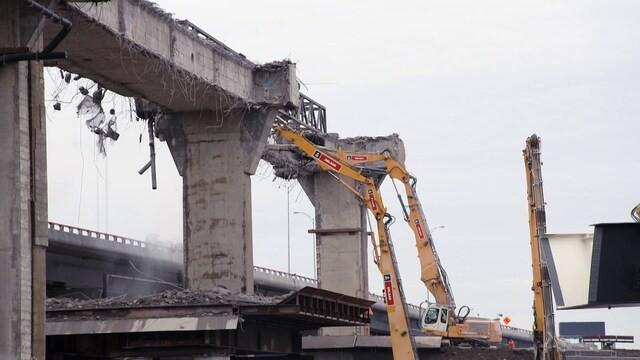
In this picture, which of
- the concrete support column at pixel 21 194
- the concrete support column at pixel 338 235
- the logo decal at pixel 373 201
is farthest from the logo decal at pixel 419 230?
the concrete support column at pixel 21 194

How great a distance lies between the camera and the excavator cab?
61969mm

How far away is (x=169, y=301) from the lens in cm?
4019

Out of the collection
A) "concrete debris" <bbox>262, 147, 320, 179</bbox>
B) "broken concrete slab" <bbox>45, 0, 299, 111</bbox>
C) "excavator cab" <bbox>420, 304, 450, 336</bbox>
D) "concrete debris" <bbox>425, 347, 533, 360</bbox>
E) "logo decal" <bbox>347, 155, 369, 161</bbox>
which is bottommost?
"concrete debris" <bbox>425, 347, 533, 360</bbox>

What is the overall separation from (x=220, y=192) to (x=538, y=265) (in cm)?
1047

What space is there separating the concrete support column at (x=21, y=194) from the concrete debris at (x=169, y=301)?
28.5 feet

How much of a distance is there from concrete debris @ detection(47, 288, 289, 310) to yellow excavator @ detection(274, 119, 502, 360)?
12205 mm

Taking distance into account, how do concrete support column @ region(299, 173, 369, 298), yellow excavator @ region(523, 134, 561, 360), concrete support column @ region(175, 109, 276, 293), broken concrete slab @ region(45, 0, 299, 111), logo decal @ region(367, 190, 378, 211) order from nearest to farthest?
broken concrete slab @ region(45, 0, 299, 111) < yellow excavator @ region(523, 134, 561, 360) < concrete support column @ region(175, 109, 276, 293) < logo decal @ region(367, 190, 378, 211) < concrete support column @ region(299, 173, 369, 298)

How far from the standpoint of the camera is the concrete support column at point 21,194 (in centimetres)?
2961

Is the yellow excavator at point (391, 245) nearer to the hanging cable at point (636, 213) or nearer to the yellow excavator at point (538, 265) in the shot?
the yellow excavator at point (538, 265)

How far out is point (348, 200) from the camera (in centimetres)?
7056

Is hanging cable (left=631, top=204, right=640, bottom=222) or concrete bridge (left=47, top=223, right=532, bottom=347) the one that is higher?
concrete bridge (left=47, top=223, right=532, bottom=347)

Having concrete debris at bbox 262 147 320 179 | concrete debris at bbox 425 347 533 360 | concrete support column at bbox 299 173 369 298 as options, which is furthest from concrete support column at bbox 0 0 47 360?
concrete support column at bbox 299 173 369 298

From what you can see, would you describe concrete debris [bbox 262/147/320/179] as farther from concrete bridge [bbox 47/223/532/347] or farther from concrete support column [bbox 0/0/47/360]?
concrete support column [bbox 0/0/47/360]

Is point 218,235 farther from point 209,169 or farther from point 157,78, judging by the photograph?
point 157,78
